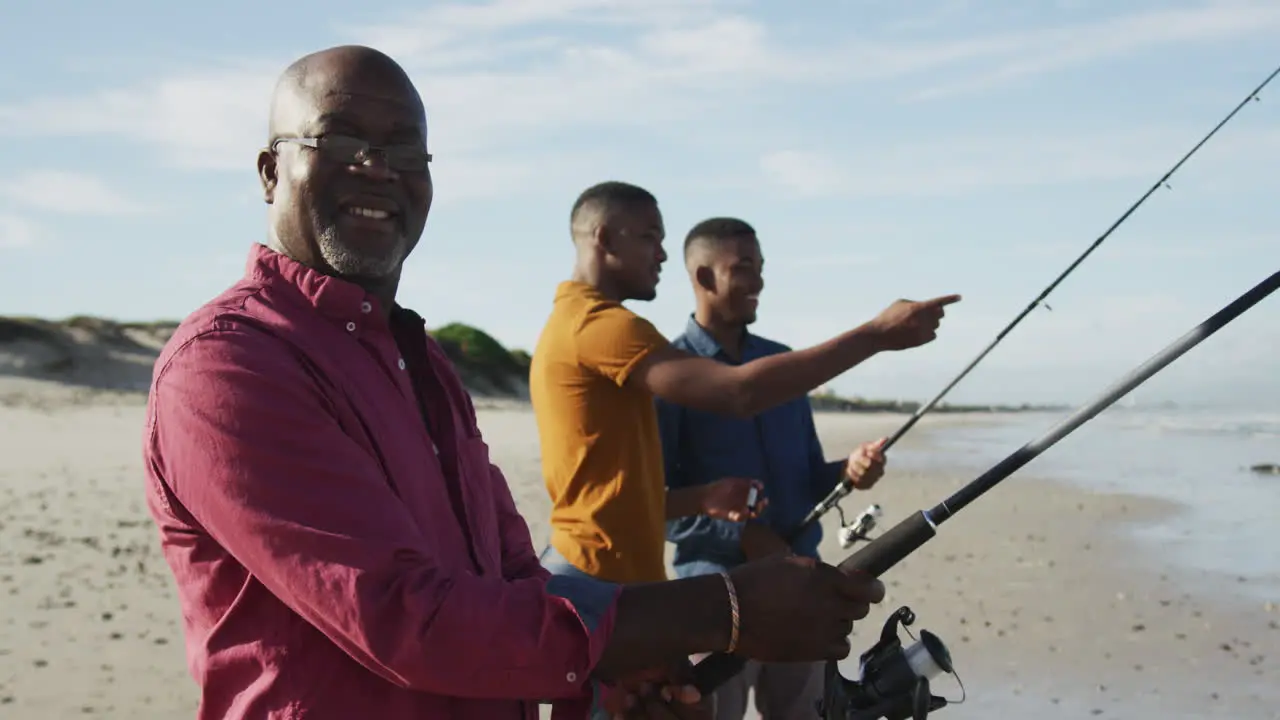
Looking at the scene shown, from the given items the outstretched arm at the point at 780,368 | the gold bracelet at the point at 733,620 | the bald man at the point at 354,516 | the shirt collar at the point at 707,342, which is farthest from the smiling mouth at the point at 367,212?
the shirt collar at the point at 707,342

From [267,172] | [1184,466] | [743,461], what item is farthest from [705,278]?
[1184,466]

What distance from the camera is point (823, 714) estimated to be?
231 centimetres

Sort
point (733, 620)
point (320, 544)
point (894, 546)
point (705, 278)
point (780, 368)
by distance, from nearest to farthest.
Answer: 1. point (320, 544)
2. point (733, 620)
3. point (894, 546)
4. point (780, 368)
5. point (705, 278)

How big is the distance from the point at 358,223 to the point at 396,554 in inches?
22.2

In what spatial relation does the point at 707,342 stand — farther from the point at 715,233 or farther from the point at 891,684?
the point at 891,684

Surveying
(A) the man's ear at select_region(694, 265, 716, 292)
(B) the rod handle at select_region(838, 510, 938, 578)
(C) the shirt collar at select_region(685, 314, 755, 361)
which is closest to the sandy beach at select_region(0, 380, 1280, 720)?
(C) the shirt collar at select_region(685, 314, 755, 361)

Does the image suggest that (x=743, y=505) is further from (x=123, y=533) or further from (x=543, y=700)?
(x=123, y=533)

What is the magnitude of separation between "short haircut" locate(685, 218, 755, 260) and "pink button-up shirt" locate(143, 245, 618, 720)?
3.03 meters

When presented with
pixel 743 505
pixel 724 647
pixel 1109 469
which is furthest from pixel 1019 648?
pixel 1109 469

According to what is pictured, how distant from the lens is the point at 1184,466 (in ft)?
59.5

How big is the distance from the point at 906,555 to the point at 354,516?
103 centimetres

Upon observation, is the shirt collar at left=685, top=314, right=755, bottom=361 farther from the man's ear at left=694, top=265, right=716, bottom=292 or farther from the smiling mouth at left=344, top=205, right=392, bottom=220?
the smiling mouth at left=344, top=205, right=392, bottom=220

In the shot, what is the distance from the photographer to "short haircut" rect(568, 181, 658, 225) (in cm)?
421

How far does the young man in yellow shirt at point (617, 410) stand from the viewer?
3379mm
